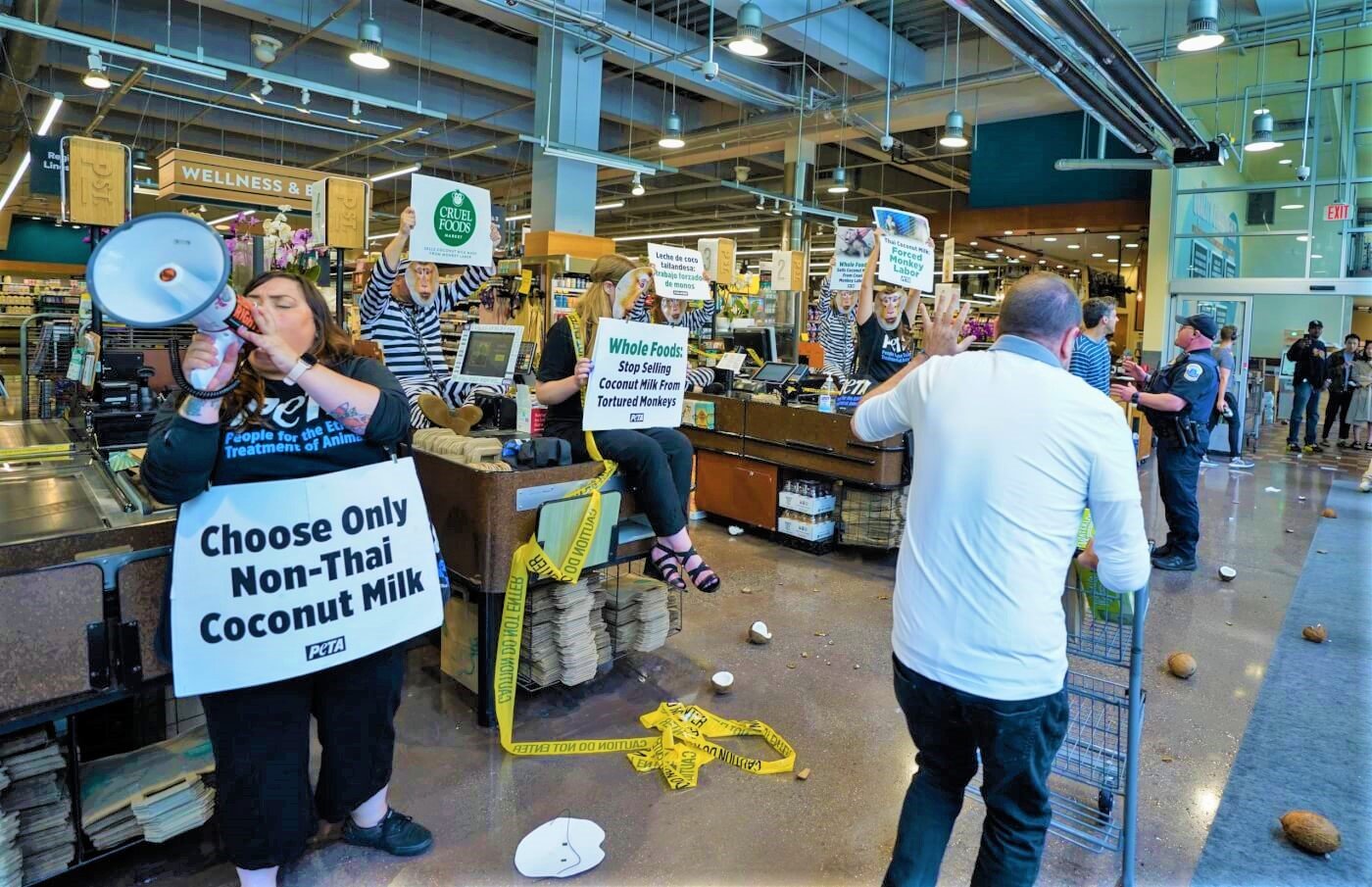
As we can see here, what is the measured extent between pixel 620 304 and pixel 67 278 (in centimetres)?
2246

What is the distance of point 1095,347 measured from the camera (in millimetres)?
4758

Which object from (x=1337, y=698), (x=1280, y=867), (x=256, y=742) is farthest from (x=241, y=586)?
(x=1337, y=698)

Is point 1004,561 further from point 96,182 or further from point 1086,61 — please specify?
point 1086,61

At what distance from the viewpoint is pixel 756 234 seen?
22156 mm

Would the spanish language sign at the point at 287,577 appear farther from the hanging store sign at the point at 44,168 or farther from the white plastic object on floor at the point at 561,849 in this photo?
the hanging store sign at the point at 44,168

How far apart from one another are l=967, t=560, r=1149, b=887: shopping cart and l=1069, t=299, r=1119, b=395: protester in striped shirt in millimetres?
2446

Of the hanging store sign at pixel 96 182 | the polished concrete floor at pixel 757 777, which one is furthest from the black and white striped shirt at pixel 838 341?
the hanging store sign at pixel 96 182

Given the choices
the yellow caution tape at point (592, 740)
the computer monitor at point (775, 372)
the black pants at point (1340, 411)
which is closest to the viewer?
the yellow caution tape at point (592, 740)

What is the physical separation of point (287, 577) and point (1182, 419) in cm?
508

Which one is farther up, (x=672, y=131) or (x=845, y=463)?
(x=672, y=131)

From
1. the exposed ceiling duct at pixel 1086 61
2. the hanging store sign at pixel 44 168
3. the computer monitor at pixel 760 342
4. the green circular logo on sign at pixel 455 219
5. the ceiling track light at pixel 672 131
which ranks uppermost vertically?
the ceiling track light at pixel 672 131

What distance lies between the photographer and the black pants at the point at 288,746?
5.90 feet

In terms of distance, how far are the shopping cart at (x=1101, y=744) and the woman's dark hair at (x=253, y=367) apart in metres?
1.89

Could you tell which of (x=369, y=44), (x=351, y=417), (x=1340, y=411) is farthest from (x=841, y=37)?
(x=351, y=417)
